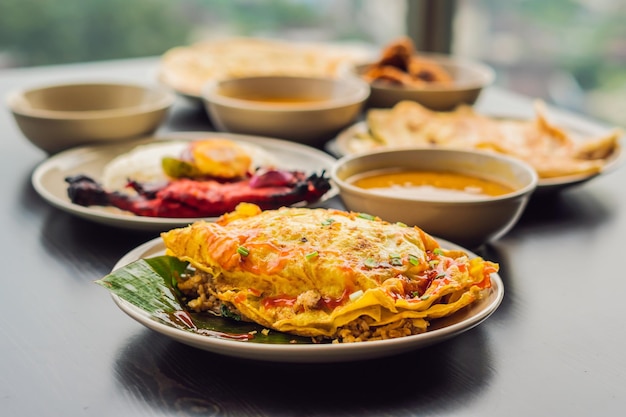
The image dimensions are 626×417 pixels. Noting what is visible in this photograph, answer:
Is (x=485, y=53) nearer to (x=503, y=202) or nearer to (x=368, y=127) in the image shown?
(x=368, y=127)

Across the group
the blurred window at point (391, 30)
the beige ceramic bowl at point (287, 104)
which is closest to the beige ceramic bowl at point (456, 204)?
the beige ceramic bowl at point (287, 104)

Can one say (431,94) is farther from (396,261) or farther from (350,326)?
(350,326)

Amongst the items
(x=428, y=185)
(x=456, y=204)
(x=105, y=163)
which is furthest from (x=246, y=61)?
(x=456, y=204)

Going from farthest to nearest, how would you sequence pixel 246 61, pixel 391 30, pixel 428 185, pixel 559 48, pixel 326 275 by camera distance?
pixel 391 30 < pixel 559 48 < pixel 246 61 < pixel 428 185 < pixel 326 275

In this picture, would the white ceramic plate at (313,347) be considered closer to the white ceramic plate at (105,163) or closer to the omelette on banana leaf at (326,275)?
the omelette on banana leaf at (326,275)

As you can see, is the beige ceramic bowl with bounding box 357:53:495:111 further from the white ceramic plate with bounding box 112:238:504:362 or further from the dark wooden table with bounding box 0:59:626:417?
the white ceramic plate with bounding box 112:238:504:362

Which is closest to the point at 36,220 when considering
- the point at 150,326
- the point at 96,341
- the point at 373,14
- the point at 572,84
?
the point at 96,341
